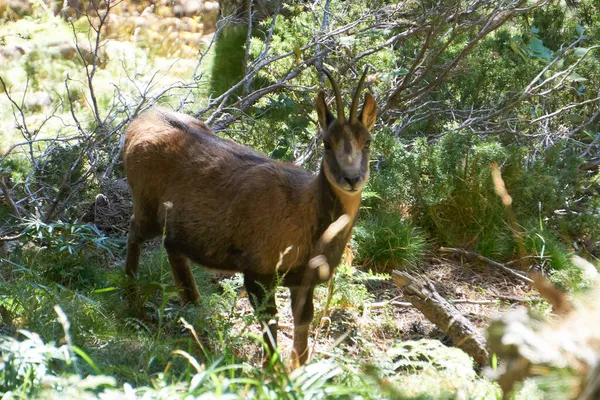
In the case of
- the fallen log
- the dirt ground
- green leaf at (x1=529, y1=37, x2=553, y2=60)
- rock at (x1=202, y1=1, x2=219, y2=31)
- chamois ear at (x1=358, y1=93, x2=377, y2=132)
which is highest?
→ rock at (x1=202, y1=1, x2=219, y2=31)

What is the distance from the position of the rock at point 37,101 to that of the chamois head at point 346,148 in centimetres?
667

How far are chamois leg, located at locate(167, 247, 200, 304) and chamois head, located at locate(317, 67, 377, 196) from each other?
5.38ft

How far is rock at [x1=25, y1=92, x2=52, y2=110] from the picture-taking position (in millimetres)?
10641

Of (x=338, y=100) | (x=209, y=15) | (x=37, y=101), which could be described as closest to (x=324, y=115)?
(x=338, y=100)

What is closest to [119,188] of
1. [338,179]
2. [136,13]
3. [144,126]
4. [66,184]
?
[66,184]

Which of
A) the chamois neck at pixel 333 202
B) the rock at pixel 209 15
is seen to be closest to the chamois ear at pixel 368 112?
the chamois neck at pixel 333 202

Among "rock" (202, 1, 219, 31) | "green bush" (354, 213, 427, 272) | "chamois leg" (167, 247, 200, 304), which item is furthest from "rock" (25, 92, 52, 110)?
"green bush" (354, 213, 427, 272)

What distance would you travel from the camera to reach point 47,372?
3531mm

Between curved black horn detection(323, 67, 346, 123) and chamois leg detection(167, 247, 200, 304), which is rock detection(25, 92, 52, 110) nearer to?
chamois leg detection(167, 247, 200, 304)

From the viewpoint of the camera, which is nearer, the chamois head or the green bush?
the chamois head

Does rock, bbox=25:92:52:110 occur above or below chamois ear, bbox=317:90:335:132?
above

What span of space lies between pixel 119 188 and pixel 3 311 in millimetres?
3043

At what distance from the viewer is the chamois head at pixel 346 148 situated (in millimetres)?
4914

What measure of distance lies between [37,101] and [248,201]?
21.5 feet
